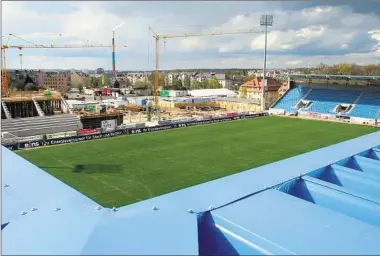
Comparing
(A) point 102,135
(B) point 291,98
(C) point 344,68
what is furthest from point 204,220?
(C) point 344,68

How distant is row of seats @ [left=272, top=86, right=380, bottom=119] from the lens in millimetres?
36000

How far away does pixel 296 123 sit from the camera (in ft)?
111

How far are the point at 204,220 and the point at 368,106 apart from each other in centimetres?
3685

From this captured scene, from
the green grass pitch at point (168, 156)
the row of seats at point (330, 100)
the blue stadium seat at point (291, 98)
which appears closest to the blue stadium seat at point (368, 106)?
the row of seats at point (330, 100)

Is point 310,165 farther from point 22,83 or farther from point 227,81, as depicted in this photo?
point 227,81

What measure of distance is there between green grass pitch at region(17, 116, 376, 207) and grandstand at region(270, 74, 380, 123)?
5.14 meters

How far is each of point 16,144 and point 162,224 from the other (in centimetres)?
2081

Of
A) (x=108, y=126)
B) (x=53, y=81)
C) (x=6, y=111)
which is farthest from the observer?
(x=53, y=81)

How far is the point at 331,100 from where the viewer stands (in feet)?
130

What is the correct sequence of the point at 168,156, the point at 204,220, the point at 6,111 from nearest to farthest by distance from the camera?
the point at 204,220
the point at 168,156
the point at 6,111

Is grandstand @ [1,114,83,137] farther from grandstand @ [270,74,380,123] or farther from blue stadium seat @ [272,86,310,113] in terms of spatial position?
blue stadium seat @ [272,86,310,113]

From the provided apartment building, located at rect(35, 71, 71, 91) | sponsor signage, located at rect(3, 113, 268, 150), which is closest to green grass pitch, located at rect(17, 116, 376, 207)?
sponsor signage, located at rect(3, 113, 268, 150)

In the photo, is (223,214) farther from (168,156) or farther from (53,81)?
(53,81)

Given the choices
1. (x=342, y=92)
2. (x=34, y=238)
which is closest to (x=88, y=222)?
(x=34, y=238)
